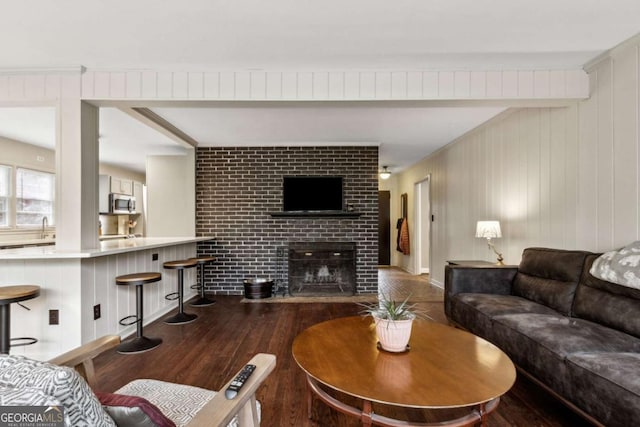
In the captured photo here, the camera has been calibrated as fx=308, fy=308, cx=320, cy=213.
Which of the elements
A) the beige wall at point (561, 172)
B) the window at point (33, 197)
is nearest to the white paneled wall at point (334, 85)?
the beige wall at point (561, 172)

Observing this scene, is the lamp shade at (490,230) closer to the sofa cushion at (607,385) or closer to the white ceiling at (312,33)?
the white ceiling at (312,33)

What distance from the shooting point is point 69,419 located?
0.63 m

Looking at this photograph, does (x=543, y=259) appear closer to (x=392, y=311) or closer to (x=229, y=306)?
(x=392, y=311)

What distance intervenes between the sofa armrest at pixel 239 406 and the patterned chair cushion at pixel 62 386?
0.24 m

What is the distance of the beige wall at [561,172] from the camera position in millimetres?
2320

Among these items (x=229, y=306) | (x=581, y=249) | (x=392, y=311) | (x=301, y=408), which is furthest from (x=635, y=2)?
(x=229, y=306)

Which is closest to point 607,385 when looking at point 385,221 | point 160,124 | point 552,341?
point 552,341

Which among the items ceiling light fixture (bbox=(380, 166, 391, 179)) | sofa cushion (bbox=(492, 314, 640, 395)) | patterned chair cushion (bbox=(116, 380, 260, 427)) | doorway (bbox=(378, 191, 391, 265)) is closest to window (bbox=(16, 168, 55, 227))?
patterned chair cushion (bbox=(116, 380, 260, 427))

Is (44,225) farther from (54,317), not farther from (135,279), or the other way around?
(135,279)

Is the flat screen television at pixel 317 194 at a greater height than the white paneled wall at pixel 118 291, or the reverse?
the flat screen television at pixel 317 194

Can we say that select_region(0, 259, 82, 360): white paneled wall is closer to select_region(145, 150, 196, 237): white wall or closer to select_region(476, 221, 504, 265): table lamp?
select_region(145, 150, 196, 237): white wall

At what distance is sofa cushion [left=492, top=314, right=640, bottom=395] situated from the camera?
5.61ft

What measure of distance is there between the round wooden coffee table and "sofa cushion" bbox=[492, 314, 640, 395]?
0.39 metres

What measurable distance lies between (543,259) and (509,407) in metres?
1.42
